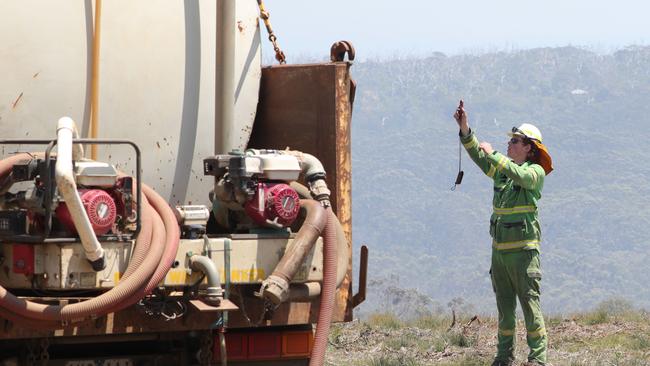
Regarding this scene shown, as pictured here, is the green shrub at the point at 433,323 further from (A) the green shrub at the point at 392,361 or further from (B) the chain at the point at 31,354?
(B) the chain at the point at 31,354

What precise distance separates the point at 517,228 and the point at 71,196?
4.68 m

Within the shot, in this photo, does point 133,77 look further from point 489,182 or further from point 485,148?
point 489,182

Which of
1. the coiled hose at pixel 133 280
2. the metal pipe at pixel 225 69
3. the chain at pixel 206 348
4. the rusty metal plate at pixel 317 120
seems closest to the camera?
the coiled hose at pixel 133 280

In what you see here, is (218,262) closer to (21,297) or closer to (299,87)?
(21,297)

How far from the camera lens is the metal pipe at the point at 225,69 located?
261 inches

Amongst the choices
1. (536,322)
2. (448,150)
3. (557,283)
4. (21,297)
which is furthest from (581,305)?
(21,297)

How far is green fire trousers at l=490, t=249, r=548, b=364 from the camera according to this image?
31.6 feet

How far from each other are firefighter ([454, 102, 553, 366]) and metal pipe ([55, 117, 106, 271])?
4.18 m

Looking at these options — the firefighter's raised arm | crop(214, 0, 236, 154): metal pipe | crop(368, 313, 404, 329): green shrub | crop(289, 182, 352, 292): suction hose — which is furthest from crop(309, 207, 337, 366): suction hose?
crop(368, 313, 404, 329): green shrub

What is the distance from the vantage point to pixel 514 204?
9695 mm

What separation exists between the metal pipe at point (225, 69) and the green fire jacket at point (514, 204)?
3.13 meters

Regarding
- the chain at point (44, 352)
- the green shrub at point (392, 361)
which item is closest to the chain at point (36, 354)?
the chain at point (44, 352)

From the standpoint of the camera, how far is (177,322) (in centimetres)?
629

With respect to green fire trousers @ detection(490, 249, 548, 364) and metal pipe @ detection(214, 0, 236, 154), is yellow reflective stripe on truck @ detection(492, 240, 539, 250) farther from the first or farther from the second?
metal pipe @ detection(214, 0, 236, 154)
